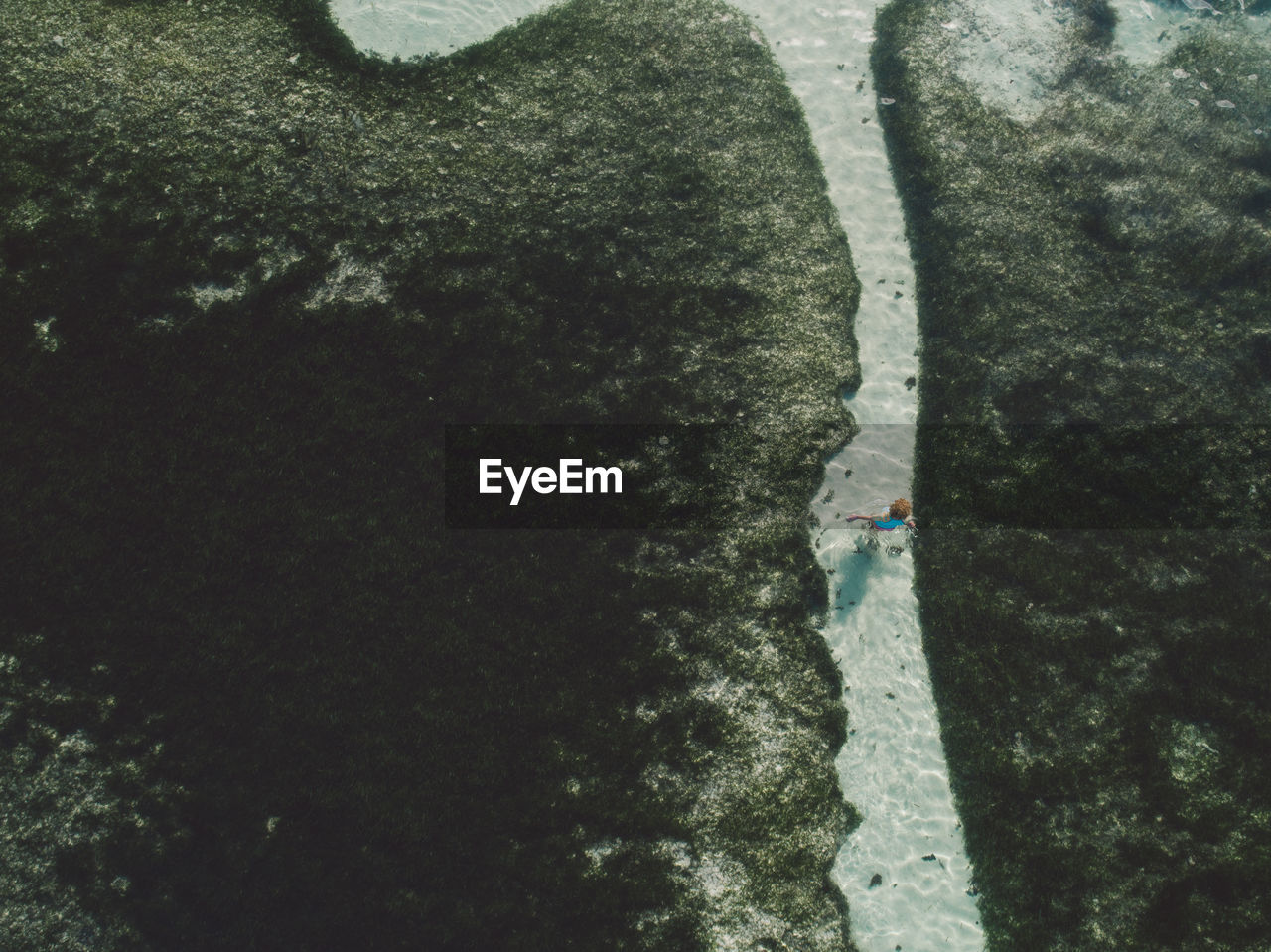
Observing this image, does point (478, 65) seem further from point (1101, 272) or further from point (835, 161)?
point (1101, 272)

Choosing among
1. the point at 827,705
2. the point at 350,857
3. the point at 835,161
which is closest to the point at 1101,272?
the point at 835,161

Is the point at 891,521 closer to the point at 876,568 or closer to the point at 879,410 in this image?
the point at 876,568

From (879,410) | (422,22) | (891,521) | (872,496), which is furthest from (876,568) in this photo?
(422,22)

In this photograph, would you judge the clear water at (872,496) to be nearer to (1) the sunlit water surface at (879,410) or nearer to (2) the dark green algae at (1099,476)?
(1) the sunlit water surface at (879,410)

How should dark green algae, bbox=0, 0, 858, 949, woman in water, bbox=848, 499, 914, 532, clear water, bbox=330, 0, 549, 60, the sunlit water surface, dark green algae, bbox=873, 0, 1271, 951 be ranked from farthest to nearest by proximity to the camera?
clear water, bbox=330, 0, 549, 60, woman in water, bbox=848, 499, 914, 532, the sunlit water surface, dark green algae, bbox=873, 0, 1271, 951, dark green algae, bbox=0, 0, 858, 949

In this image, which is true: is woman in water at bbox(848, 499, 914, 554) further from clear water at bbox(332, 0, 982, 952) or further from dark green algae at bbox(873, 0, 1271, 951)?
dark green algae at bbox(873, 0, 1271, 951)

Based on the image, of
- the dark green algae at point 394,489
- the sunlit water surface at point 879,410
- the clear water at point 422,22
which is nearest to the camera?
the dark green algae at point 394,489

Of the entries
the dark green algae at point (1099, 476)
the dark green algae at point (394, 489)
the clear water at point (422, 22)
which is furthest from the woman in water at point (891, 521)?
the clear water at point (422, 22)

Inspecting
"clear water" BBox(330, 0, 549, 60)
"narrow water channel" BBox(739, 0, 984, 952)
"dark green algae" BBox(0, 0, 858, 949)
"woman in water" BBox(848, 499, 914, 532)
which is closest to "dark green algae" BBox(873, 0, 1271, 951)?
"narrow water channel" BBox(739, 0, 984, 952)
